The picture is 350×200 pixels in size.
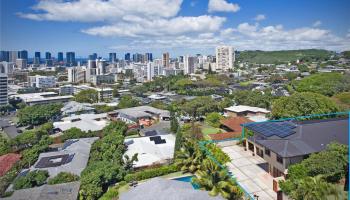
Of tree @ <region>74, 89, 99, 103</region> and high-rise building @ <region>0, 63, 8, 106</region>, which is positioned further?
tree @ <region>74, 89, 99, 103</region>

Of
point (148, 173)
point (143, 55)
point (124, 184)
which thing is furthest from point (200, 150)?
point (143, 55)

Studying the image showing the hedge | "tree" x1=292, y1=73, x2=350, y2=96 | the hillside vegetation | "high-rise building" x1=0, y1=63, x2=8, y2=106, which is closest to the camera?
the hedge

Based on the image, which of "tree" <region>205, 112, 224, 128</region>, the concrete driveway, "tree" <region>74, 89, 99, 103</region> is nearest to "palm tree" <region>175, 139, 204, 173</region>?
the concrete driveway

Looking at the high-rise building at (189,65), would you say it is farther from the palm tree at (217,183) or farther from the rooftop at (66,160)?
the palm tree at (217,183)

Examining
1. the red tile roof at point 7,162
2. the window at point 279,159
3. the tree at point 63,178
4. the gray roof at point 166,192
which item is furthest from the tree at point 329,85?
the red tile roof at point 7,162

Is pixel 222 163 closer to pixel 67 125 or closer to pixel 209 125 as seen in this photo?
pixel 209 125

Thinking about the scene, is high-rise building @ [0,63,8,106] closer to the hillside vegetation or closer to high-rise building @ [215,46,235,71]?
high-rise building @ [215,46,235,71]
